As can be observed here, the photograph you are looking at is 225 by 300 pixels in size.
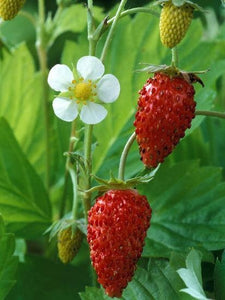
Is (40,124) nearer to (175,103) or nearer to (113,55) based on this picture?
(113,55)

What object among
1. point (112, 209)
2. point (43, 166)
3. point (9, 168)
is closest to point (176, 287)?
point (112, 209)

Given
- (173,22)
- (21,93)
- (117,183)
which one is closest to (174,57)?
(173,22)

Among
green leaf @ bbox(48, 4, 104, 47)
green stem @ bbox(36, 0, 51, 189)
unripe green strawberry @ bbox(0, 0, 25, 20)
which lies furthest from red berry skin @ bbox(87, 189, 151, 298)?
green leaf @ bbox(48, 4, 104, 47)

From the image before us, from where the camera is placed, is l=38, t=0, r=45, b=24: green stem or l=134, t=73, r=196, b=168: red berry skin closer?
l=134, t=73, r=196, b=168: red berry skin

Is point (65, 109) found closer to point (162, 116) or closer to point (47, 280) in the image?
point (162, 116)

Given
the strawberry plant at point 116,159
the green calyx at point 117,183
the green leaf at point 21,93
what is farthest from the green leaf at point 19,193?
the green calyx at point 117,183

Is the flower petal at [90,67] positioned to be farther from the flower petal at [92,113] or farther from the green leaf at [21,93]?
the green leaf at [21,93]

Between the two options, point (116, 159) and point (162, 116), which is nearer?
point (162, 116)

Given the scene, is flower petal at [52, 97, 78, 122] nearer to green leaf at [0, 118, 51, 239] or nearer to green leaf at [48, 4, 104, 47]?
green leaf at [0, 118, 51, 239]
